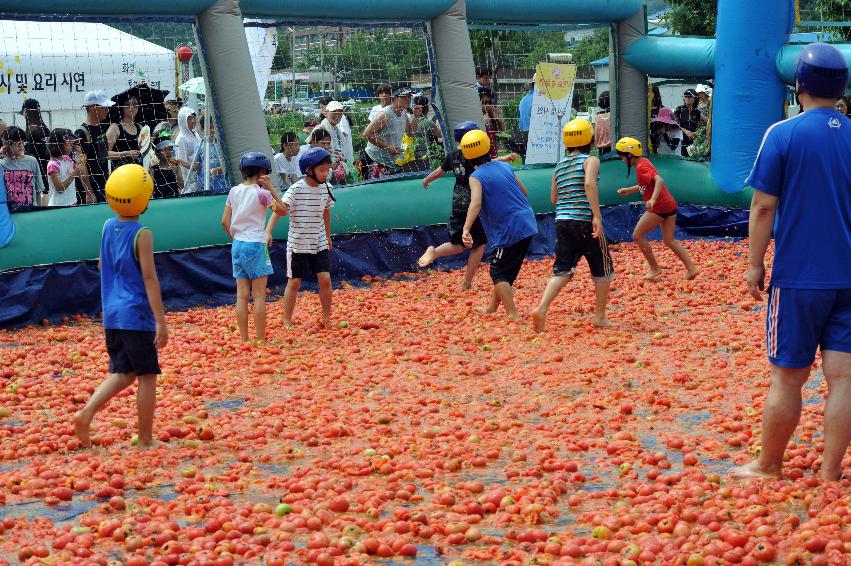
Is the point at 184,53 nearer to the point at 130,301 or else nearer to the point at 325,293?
the point at 325,293

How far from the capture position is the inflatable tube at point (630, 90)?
15.8 metres

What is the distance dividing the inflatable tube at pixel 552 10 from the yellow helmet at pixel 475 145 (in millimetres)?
4648

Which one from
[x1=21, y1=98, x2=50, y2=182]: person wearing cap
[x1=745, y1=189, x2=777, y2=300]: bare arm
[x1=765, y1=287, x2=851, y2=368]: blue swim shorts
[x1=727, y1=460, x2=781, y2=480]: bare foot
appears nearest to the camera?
[x1=765, y1=287, x2=851, y2=368]: blue swim shorts

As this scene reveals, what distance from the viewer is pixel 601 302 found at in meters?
9.65

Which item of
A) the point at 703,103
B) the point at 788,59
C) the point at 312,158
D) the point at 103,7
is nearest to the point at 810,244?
the point at 312,158

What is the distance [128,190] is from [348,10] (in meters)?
7.39

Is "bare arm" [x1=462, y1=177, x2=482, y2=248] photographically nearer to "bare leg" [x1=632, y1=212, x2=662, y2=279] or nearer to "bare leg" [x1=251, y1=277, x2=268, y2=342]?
"bare leg" [x1=251, y1=277, x2=268, y2=342]

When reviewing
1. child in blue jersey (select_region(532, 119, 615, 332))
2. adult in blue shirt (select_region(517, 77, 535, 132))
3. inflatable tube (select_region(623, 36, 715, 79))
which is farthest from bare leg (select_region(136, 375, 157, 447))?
inflatable tube (select_region(623, 36, 715, 79))

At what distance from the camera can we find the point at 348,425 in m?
6.84

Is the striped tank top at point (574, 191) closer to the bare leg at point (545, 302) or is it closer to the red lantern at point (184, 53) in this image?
the bare leg at point (545, 302)

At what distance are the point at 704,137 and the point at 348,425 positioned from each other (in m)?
12.2

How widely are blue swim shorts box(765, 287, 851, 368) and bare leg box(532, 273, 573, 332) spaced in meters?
4.17

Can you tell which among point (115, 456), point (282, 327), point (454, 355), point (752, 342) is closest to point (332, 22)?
Answer: point (282, 327)

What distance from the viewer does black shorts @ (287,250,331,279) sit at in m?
9.81
